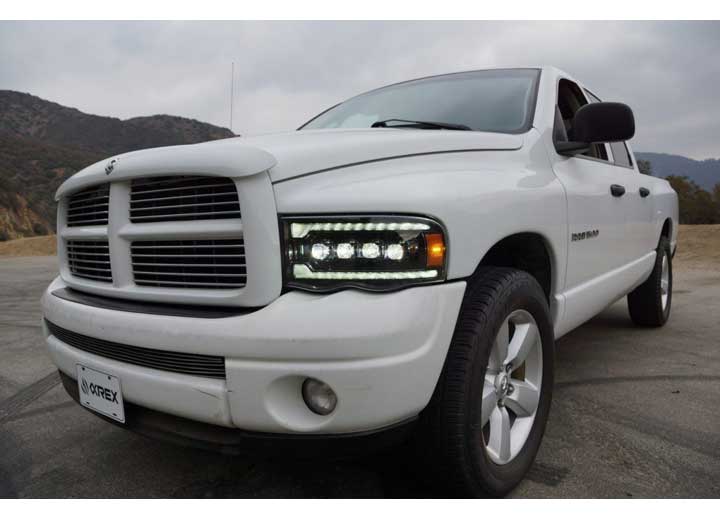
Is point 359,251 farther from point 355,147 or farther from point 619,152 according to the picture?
point 619,152

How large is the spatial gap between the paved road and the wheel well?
0.70 m

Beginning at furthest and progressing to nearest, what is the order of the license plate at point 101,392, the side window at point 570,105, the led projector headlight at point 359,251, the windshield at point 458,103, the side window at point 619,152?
the side window at point 619,152
the side window at point 570,105
the windshield at point 458,103
the license plate at point 101,392
the led projector headlight at point 359,251

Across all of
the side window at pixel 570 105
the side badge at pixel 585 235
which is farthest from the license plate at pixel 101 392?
the side window at pixel 570 105

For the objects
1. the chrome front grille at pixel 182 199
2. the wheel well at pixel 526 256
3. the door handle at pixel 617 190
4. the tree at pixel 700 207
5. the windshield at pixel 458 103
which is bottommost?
the tree at pixel 700 207

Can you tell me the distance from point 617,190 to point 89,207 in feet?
8.60

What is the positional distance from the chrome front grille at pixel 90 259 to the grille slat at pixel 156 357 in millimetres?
245

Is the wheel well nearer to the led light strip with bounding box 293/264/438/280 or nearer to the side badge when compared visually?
the side badge

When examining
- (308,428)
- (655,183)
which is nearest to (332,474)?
(308,428)

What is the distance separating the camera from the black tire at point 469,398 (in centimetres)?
171

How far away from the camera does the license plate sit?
1.86 metres

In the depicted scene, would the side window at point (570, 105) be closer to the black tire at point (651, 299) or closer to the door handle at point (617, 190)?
the door handle at point (617, 190)

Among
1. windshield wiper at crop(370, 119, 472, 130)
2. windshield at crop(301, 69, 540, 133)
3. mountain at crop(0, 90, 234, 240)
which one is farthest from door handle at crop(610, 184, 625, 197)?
mountain at crop(0, 90, 234, 240)

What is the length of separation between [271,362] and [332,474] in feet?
2.52

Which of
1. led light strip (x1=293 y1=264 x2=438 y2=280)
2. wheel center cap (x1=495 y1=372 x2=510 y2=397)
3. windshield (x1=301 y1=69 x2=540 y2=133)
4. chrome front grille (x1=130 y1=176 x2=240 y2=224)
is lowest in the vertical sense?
wheel center cap (x1=495 y1=372 x2=510 y2=397)
